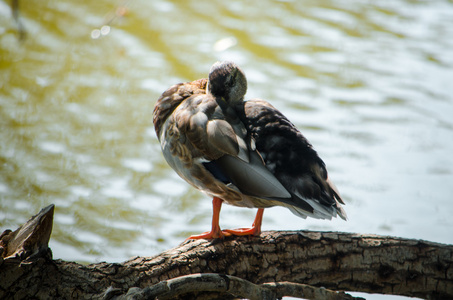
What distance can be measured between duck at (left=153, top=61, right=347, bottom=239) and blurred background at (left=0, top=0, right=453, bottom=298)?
1.54 m

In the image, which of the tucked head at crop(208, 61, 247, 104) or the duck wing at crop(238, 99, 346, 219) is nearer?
the duck wing at crop(238, 99, 346, 219)

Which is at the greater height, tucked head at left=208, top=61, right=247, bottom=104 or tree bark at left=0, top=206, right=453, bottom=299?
tucked head at left=208, top=61, right=247, bottom=104

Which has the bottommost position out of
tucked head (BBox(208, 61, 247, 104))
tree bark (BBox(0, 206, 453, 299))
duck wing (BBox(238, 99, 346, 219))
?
tree bark (BBox(0, 206, 453, 299))

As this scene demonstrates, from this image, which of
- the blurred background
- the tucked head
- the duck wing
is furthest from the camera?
the blurred background

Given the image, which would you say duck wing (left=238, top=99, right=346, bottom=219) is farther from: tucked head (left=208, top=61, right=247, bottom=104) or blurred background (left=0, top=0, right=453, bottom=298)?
blurred background (left=0, top=0, right=453, bottom=298)

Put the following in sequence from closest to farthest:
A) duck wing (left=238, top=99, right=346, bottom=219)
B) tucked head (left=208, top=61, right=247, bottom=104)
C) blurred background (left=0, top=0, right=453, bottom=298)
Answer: duck wing (left=238, top=99, right=346, bottom=219)
tucked head (left=208, top=61, right=247, bottom=104)
blurred background (left=0, top=0, right=453, bottom=298)

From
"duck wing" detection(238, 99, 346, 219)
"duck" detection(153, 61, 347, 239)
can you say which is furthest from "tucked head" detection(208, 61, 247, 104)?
"duck wing" detection(238, 99, 346, 219)

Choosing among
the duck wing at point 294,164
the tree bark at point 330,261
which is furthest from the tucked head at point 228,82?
the tree bark at point 330,261

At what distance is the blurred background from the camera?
462 centimetres

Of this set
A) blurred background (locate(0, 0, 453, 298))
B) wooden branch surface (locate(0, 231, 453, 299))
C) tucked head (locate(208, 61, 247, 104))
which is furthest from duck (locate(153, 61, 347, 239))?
blurred background (locate(0, 0, 453, 298))

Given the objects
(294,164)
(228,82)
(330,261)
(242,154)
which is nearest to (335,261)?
(330,261)

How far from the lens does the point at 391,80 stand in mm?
6809

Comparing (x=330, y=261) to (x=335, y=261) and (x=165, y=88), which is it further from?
(x=165, y=88)

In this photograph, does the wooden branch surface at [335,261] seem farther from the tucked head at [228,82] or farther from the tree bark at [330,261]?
the tucked head at [228,82]
